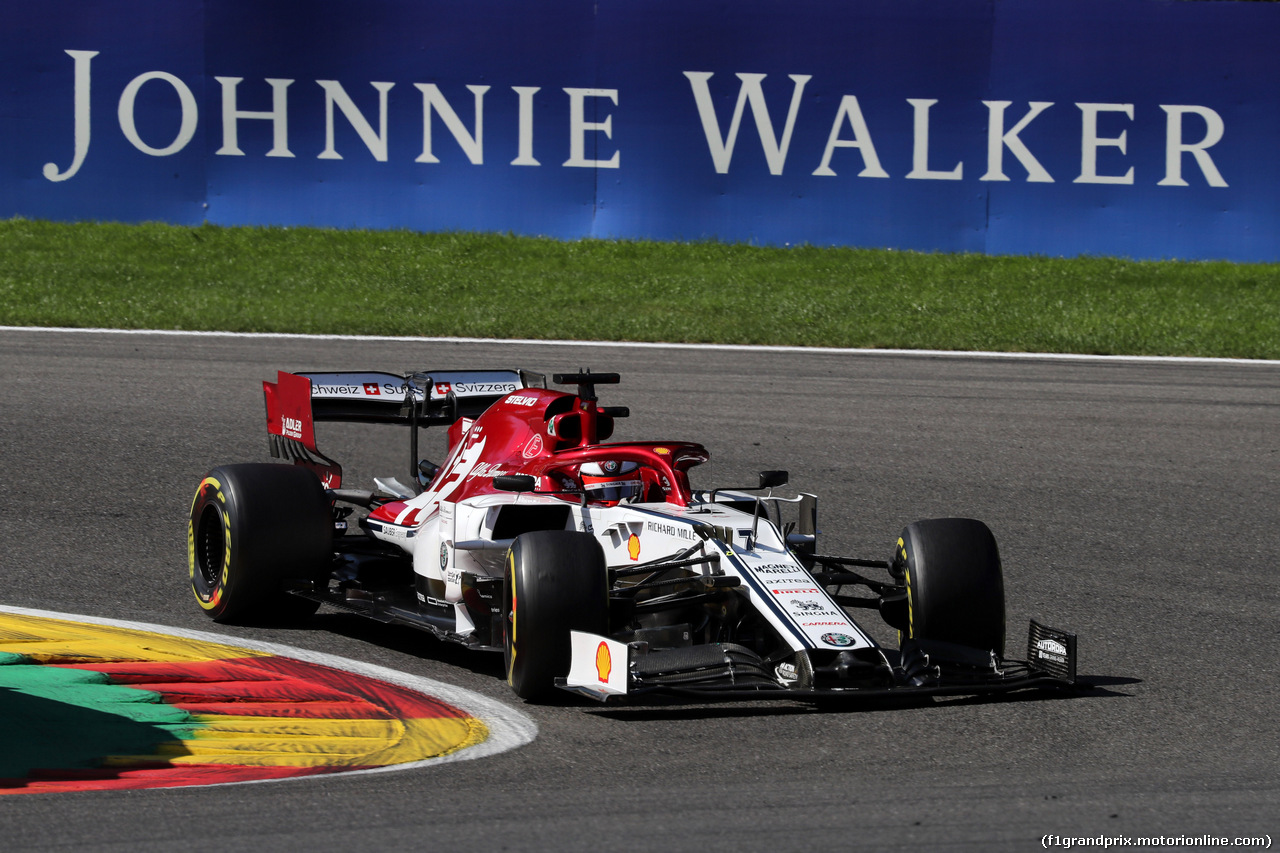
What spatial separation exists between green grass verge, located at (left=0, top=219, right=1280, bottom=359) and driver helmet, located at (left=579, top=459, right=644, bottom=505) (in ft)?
25.6

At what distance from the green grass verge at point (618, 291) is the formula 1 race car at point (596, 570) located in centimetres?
719

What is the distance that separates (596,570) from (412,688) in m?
0.79

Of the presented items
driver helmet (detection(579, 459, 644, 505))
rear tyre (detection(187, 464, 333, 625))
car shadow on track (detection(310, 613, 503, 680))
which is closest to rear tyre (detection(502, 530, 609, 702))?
car shadow on track (detection(310, 613, 503, 680))

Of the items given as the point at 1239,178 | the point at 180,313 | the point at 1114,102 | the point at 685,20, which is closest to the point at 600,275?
the point at 685,20

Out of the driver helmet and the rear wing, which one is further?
the rear wing

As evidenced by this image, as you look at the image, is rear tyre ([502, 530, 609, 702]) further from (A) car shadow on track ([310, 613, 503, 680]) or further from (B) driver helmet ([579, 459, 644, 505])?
(B) driver helmet ([579, 459, 644, 505])

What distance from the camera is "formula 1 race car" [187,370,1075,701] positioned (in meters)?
5.16

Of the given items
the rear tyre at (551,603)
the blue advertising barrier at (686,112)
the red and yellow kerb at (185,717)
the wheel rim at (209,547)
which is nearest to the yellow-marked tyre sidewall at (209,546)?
the wheel rim at (209,547)

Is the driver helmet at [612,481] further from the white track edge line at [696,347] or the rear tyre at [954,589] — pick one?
the white track edge line at [696,347]

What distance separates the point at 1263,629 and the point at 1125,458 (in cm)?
365

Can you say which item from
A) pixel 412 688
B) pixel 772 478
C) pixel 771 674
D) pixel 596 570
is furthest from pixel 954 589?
pixel 412 688

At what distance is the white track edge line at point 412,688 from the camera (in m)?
4.60

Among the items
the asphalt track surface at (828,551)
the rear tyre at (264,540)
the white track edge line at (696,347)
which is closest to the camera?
the asphalt track surface at (828,551)

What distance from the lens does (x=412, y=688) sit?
18.0 feet
